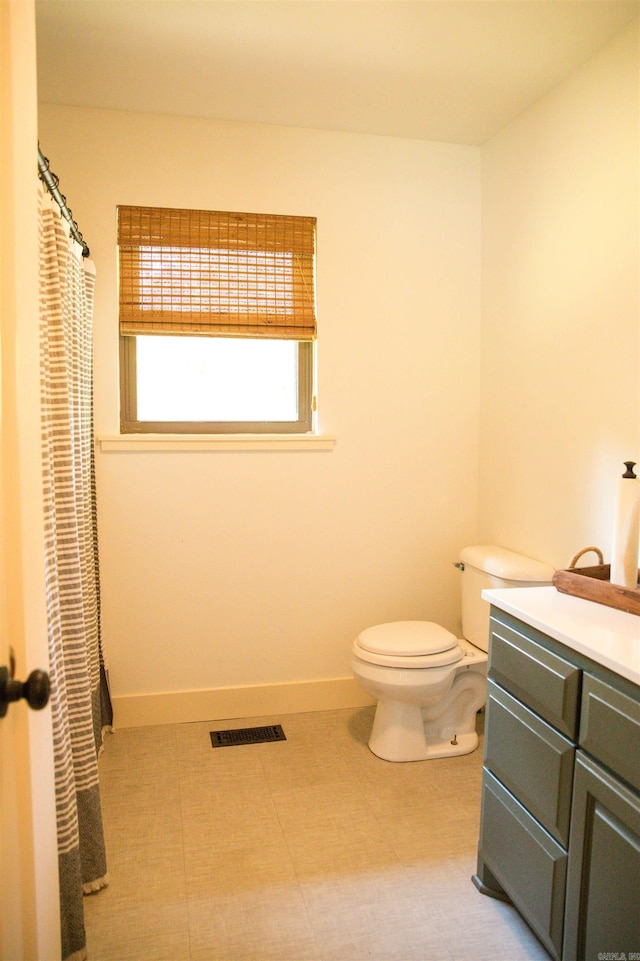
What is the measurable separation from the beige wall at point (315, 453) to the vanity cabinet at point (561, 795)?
1.32m

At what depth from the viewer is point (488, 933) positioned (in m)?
1.79

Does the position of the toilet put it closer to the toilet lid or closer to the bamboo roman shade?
the toilet lid

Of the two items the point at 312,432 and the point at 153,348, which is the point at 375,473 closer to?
the point at 312,432

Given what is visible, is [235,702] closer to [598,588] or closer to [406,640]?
[406,640]

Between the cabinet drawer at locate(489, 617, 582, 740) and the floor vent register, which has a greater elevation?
the cabinet drawer at locate(489, 617, 582, 740)

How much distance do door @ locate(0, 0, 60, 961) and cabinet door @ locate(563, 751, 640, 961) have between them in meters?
1.05

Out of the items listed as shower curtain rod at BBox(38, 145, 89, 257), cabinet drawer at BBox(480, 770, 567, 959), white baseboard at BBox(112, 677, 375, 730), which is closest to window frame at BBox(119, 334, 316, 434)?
shower curtain rod at BBox(38, 145, 89, 257)

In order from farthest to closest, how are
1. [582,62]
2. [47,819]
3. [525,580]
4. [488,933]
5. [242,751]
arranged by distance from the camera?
[242,751]
[525,580]
[582,62]
[488,933]
[47,819]

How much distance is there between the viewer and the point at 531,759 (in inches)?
65.9

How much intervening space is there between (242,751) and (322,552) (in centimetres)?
89

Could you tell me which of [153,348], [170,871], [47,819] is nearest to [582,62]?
[153,348]

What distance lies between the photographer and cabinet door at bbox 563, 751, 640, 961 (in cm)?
132

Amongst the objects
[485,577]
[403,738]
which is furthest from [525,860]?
[485,577]

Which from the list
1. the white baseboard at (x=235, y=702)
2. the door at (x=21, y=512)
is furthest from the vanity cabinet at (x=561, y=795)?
the white baseboard at (x=235, y=702)
